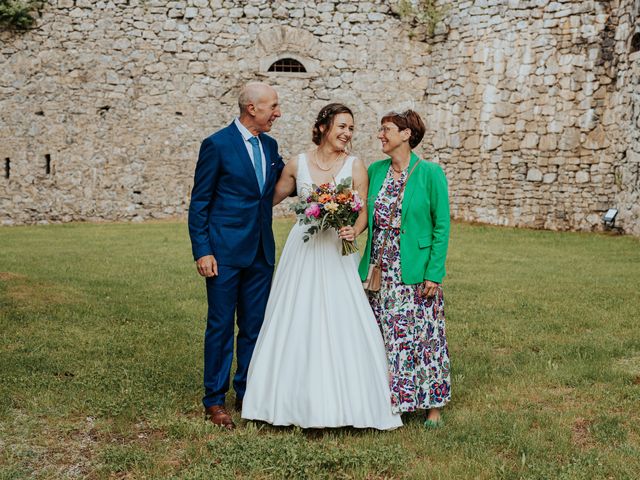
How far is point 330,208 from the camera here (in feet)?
14.6

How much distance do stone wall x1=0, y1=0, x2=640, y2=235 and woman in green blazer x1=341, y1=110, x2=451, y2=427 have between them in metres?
11.8

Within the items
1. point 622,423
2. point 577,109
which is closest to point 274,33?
point 577,109

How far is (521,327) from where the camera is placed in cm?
726

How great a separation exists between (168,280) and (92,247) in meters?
3.89

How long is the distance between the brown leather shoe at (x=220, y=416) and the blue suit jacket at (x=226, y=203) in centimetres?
89

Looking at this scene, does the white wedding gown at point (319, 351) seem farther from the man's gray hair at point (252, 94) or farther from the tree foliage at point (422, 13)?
the tree foliage at point (422, 13)

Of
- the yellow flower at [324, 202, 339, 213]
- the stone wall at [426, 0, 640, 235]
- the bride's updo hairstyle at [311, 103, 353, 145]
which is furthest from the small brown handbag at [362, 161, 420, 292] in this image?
the stone wall at [426, 0, 640, 235]

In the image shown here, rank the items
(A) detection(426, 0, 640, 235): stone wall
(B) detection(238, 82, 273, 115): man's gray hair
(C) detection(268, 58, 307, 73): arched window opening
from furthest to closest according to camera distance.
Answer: (C) detection(268, 58, 307, 73): arched window opening < (A) detection(426, 0, 640, 235): stone wall < (B) detection(238, 82, 273, 115): man's gray hair

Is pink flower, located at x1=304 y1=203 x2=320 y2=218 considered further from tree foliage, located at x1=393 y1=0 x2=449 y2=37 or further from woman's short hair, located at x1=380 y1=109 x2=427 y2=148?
tree foliage, located at x1=393 y1=0 x2=449 y2=37

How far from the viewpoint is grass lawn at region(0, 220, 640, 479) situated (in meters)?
4.01

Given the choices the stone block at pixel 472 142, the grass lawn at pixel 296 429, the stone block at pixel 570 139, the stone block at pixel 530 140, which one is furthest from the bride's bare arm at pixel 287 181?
the stone block at pixel 472 142

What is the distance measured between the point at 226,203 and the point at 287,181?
45 centimetres

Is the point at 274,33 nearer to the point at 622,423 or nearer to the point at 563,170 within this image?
the point at 563,170

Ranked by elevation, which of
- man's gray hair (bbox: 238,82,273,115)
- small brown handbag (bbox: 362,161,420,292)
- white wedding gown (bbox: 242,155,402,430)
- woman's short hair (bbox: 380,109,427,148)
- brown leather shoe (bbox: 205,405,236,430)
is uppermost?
man's gray hair (bbox: 238,82,273,115)
